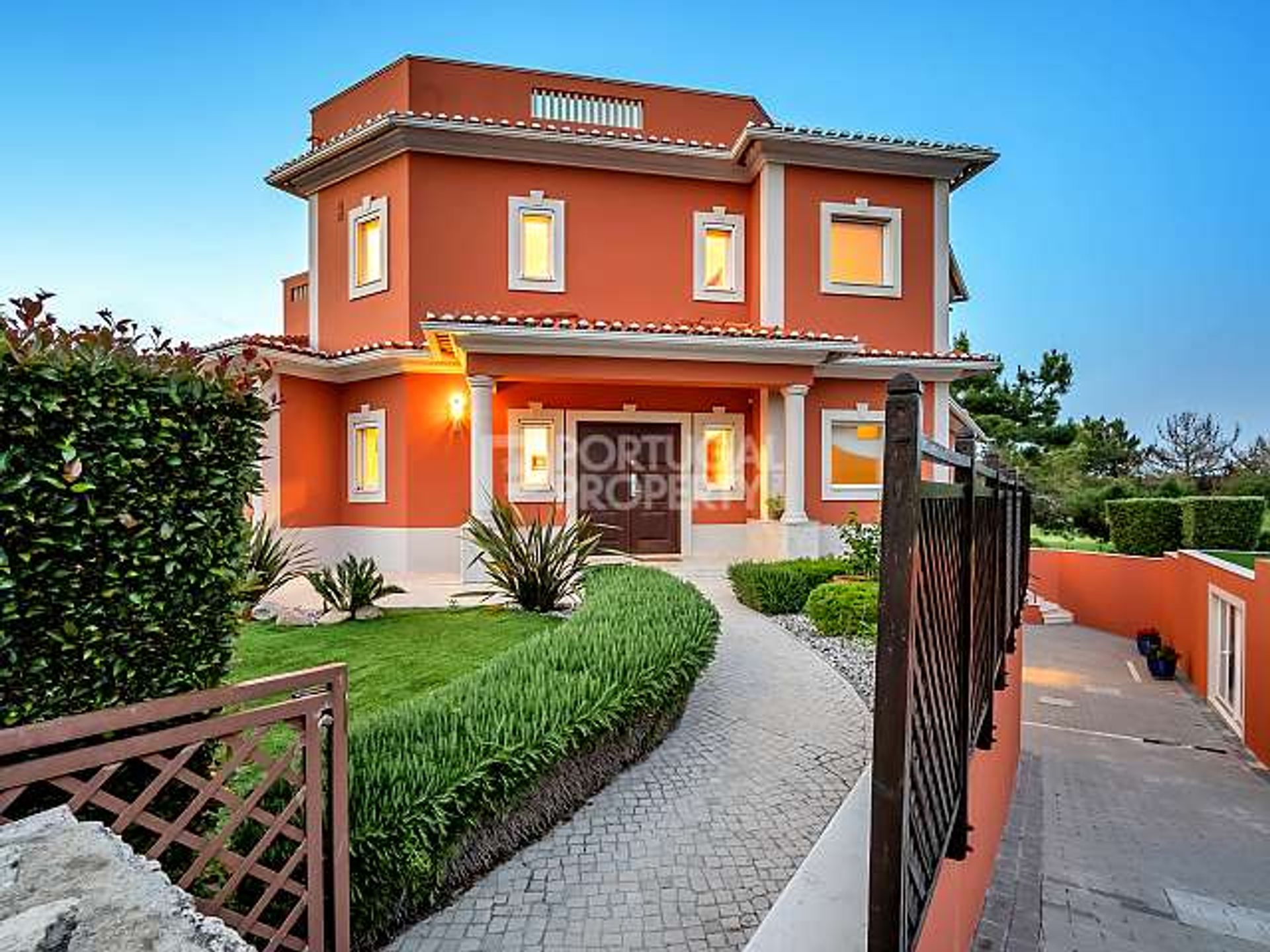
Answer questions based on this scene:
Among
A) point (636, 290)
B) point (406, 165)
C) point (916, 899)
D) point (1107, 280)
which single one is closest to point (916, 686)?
point (916, 899)

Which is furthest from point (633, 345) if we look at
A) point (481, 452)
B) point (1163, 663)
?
point (1163, 663)

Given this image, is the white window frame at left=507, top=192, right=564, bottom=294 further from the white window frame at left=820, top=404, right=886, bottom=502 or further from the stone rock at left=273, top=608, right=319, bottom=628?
the stone rock at left=273, top=608, right=319, bottom=628

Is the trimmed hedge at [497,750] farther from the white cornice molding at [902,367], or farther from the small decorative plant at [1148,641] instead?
the small decorative plant at [1148,641]

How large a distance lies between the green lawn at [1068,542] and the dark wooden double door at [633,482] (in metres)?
13.4

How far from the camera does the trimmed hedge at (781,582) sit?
344 inches

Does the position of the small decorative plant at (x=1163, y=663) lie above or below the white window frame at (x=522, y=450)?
below

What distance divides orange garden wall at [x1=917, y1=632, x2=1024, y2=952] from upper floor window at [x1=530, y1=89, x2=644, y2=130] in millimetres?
11596

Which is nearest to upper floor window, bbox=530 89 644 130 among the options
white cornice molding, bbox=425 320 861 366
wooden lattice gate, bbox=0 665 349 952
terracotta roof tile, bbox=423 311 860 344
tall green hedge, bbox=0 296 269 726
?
terracotta roof tile, bbox=423 311 860 344

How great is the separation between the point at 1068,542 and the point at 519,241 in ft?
63.9

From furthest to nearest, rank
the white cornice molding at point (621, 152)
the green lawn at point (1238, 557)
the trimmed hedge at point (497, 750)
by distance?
the green lawn at point (1238, 557) < the white cornice molding at point (621, 152) < the trimmed hedge at point (497, 750)

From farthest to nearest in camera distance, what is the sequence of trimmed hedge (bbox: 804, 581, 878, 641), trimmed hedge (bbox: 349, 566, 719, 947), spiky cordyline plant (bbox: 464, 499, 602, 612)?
spiky cordyline plant (bbox: 464, 499, 602, 612)
trimmed hedge (bbox: 804, 581, 878, 641)
trimmed hedge (bbox: 349, 566, 719, 947)

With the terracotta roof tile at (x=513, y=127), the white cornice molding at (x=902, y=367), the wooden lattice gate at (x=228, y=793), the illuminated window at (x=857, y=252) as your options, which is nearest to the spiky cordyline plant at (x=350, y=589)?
the wooden lattice gate at (x=228, y=793)

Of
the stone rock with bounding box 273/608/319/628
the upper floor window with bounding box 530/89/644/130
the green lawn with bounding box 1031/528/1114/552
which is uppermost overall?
the upper floor window with bounding box 530/89/644/130

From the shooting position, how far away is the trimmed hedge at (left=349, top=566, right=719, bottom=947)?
2479 mm
